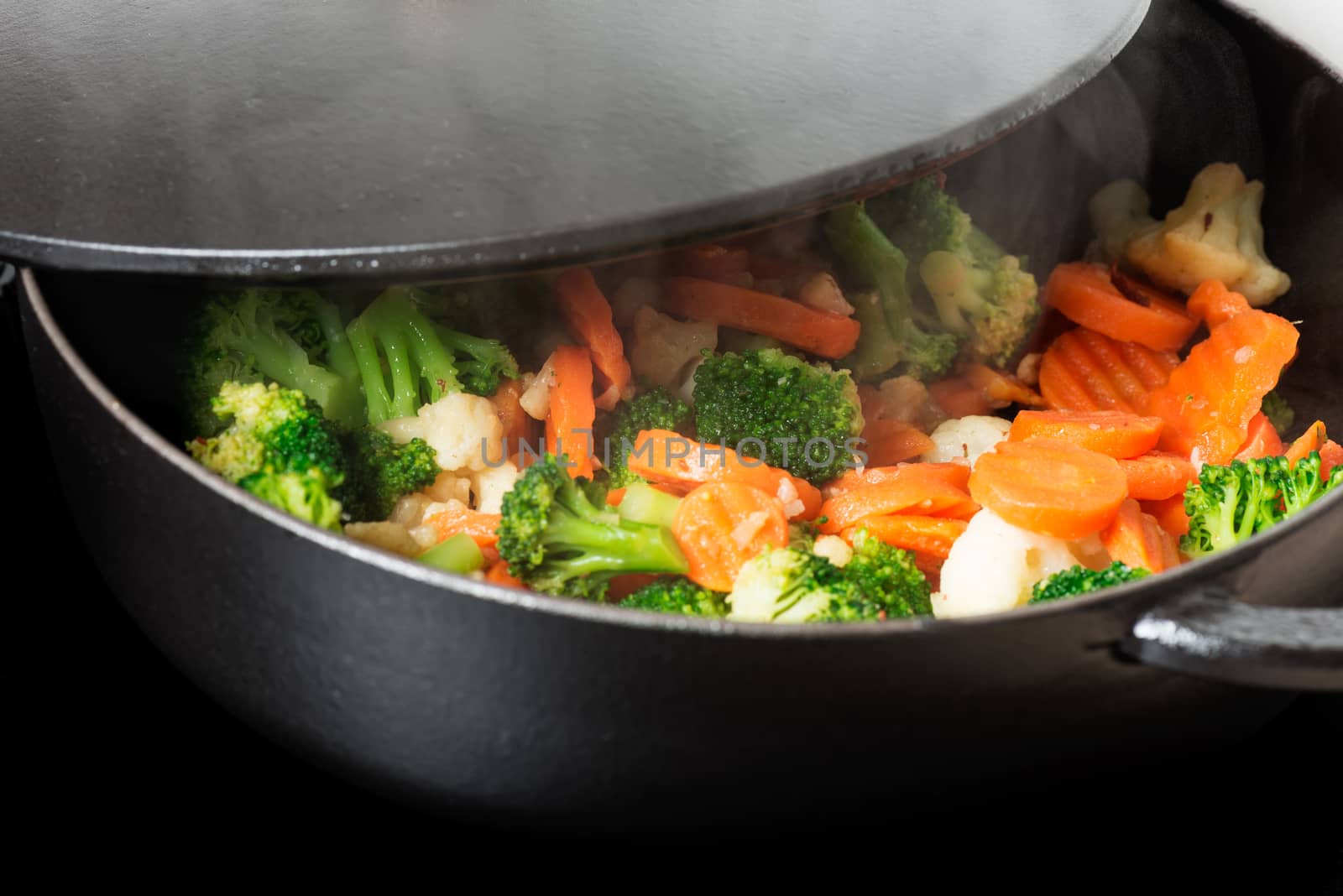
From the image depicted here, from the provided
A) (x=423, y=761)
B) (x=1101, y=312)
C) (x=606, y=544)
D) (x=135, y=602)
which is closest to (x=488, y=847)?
(x=423, y=761)

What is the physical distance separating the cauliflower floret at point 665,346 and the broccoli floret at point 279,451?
578 mm

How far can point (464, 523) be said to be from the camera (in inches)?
71.6

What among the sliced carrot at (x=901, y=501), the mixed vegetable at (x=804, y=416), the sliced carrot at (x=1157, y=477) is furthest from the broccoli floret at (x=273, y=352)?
the sliced carrot at (x=1157, y=477)

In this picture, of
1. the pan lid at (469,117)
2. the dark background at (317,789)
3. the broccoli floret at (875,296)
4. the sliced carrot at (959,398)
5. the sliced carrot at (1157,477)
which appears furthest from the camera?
the sliced carrot at (959,398)

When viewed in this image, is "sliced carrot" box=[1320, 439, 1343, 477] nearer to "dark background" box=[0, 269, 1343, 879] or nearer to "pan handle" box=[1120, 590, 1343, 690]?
"dark background" box=[0, 269, 1343, 879]

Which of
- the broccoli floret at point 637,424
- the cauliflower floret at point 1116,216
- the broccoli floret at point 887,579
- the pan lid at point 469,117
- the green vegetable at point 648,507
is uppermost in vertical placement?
the pan lid at point 469,117

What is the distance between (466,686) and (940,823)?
0.62m

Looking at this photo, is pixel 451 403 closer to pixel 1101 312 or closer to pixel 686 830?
pixel 686 830

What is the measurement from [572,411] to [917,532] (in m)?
0.60

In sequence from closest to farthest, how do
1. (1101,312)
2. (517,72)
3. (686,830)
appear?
(686,830) → (517,72) → (1101,312)

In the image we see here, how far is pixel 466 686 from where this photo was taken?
131cm

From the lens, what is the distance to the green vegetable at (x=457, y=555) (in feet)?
5.41

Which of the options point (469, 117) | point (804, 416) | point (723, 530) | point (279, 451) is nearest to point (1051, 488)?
point (804, 416)

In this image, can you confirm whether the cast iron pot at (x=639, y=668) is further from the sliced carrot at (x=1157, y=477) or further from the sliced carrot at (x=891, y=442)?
the sliced carrot at (x=891, y=442)
